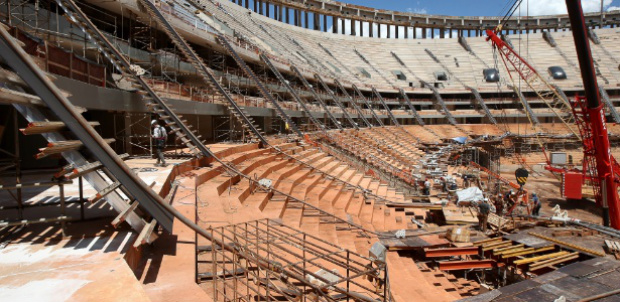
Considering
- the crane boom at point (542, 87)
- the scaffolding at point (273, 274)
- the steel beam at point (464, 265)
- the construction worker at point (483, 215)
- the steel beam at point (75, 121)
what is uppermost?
the crane boom at point (542, 87)

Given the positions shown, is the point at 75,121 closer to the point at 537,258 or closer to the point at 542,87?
the point at 537,258

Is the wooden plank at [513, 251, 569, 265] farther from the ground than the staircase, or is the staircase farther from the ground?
the staircase

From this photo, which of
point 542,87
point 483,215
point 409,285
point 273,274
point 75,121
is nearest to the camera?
point 273,274

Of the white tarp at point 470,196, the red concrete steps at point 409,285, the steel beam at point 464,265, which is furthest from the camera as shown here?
the white tarp at point 470,196

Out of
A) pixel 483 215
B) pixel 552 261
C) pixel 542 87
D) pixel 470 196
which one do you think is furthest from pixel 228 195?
pixel 542 87

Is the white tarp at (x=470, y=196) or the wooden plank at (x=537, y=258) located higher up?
the white tarp at (x=470, y=196)

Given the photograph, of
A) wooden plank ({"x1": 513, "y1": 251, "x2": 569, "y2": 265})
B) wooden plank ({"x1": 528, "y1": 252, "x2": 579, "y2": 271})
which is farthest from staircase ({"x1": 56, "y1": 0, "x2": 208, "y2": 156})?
wooden plank ({"x1": 528, "y1": 252, "x2": 579, "y2": 271})

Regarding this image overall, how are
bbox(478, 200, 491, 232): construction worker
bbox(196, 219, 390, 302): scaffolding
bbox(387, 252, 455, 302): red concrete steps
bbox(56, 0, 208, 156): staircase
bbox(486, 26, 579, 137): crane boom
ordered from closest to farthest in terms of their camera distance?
bbox(196, 219, 390, 302): scaffolding
bbox(387, 252, 455, 302): red concrete steps
bbox(478, 200, 491, 232): construction worker
bbox(56, 0, 208, 156): staircase
bbox(486, 26, 579, 137): crane boom

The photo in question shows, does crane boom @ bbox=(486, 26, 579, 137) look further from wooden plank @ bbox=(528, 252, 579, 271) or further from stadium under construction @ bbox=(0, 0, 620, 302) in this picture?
wooden plank @ bbox=(528, 252, 579, 271)

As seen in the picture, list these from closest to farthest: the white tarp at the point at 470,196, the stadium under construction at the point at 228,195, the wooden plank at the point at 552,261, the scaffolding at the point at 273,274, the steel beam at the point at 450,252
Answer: the scaffolding at the point at 273,274 → the stadium under construction at the point at 228,195 → the wooden plank at the point at 552,261 → the steel beam at the point at 450,252 → the white tarp at the point at 470,196

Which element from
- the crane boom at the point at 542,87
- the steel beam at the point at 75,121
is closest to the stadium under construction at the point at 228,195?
the steel beam at the point at 75,121

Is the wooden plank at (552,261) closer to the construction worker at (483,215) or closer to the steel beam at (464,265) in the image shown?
the steel beam at (464,265)

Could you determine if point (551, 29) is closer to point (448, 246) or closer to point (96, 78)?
point (448, 246)

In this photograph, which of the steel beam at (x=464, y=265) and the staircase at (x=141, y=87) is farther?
the staircase at (x=141, y=87)
